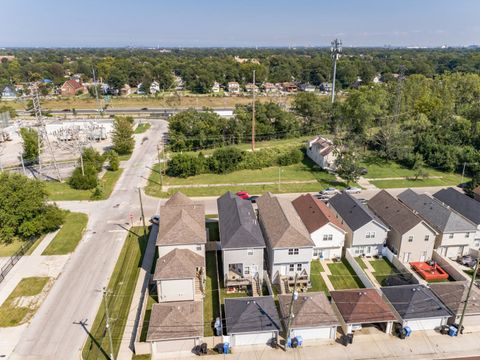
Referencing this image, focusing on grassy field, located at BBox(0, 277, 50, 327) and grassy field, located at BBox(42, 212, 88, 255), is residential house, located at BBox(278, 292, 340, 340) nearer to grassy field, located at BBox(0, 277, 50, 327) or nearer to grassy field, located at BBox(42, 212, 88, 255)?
grassy field, located at BBox(0, 277, 50, 327)

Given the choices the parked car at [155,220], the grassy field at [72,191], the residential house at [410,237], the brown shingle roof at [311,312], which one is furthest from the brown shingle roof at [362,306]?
the grassy field at [72,191]

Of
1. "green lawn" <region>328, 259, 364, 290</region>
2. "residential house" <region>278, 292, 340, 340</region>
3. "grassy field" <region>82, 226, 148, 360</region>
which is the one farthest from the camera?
"green lawn" <region>328, 259, 364, 290</region>

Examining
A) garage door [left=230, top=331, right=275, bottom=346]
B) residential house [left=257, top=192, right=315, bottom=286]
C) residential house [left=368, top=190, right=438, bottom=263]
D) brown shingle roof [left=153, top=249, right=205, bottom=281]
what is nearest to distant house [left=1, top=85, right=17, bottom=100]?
brown shingle roof [left=153, top=249, right=205, bottom=281]

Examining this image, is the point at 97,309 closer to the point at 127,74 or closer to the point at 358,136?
the point at 358,136

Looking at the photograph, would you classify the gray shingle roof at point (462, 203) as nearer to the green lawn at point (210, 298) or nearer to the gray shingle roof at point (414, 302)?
the gray shingle roof at point (414, 302)

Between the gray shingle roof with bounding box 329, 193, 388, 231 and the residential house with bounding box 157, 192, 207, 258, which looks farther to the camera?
the gray shingle roof with bounding box 329, 193, 388, 231
